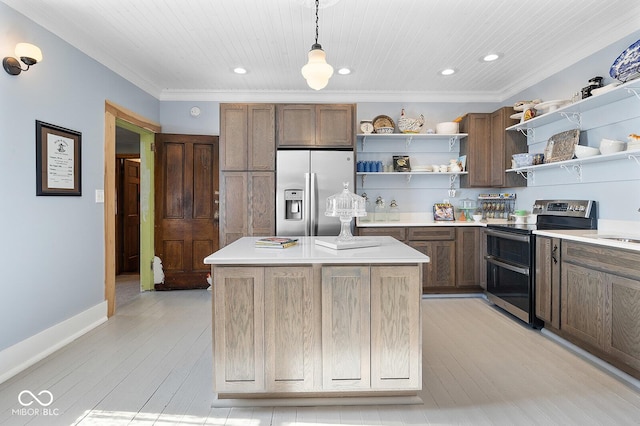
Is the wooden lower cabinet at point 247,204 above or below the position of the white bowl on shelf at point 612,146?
below

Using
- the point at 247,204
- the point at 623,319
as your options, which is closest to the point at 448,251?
the point at 623,319

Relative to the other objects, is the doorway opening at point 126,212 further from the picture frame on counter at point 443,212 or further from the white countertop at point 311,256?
the picture frame on counter at point 443,212

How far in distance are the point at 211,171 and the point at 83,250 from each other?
1.82 metres

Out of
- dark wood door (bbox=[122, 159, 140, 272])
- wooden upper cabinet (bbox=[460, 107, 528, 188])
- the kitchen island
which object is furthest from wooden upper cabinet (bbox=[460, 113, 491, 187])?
dark wood door (bbox=[122, 159, 140, 272])

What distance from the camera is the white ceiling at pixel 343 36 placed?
102 inches

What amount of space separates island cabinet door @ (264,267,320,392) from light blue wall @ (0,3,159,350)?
187 centimetres

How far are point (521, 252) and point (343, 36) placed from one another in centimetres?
264

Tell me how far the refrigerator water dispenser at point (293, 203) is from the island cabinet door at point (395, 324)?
89.1 inches

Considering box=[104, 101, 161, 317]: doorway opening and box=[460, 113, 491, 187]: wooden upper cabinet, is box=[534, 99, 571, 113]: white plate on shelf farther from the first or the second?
box=[104, 101, 161, 317]: doorway opening

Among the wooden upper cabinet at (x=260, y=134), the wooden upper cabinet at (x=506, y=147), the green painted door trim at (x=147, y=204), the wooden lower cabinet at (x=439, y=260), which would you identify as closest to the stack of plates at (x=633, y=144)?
the wooden upper cabinet at (x=506, y=147)

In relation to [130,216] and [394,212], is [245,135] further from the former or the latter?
[130,216]

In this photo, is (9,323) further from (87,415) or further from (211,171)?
(211,171)

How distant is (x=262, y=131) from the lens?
13.8ft

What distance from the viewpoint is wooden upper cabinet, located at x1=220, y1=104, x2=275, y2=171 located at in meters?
4.19
